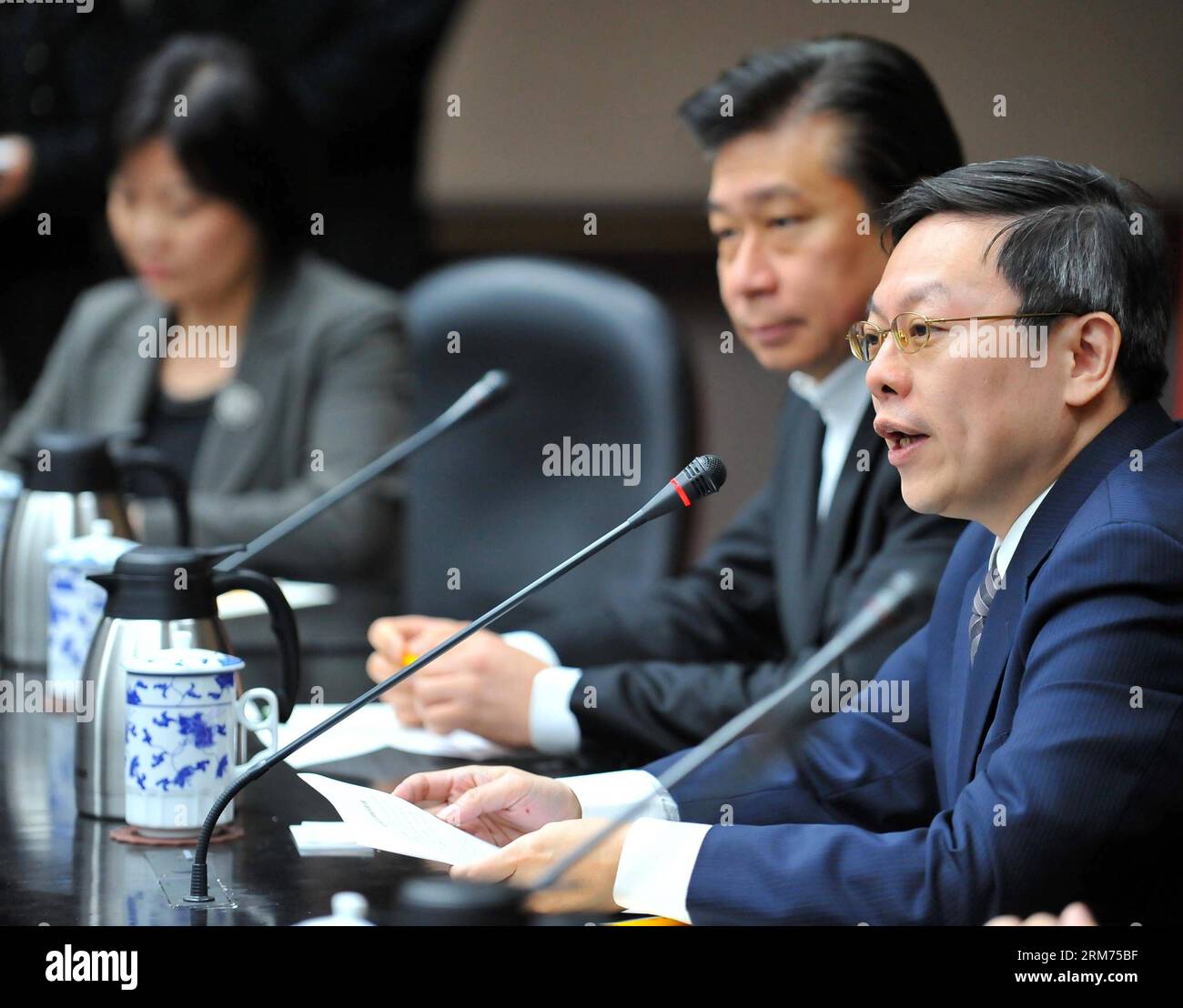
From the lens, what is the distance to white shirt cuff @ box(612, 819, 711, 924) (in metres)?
1.10

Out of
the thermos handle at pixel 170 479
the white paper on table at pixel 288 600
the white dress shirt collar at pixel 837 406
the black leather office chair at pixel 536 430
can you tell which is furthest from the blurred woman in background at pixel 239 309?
the white dress shirt collar at pixel 837 406

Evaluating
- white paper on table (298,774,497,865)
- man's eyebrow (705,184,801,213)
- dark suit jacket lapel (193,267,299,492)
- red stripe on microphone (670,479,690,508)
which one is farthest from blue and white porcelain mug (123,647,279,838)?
dark suit jacket lapel (193,267,299,492)

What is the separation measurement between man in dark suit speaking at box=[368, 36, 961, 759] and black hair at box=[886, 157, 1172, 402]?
34cm

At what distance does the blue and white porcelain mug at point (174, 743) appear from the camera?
1.28 m

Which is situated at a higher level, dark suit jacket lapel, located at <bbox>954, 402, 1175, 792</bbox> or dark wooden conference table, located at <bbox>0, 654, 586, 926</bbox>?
dark suit jacket lapel, located at <bbox>954, 402, 1175, 792</bbox>

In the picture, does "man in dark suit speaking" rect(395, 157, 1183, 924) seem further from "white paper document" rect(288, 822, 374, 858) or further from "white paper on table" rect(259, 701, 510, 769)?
"white paper on table" rect(259, 701, 510, 769)

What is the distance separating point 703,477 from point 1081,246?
0.32 m

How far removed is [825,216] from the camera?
1702 mm

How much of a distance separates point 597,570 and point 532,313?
1.27 feet

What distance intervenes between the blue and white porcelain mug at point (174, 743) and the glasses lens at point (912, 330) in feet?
1.90

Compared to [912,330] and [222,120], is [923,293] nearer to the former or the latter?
[912,330]

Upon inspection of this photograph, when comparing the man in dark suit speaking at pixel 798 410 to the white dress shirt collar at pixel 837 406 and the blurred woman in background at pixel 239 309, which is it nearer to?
the white dress shirt collar at pixel 837 406

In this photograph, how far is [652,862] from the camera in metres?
1.11
